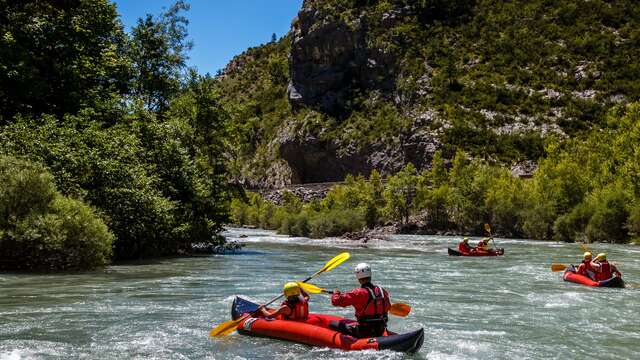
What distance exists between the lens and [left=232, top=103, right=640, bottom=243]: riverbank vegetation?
41.1 m

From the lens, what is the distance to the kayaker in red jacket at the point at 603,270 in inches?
720

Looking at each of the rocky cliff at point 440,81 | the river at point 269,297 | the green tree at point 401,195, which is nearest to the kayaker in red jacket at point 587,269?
the river at point 269,297

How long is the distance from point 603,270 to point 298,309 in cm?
1146

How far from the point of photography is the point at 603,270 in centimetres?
1839

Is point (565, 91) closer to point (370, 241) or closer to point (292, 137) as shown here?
point (292, 137)

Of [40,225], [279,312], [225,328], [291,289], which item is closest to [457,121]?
[40,225]

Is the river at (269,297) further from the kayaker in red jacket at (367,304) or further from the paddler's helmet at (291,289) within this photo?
the paddler's helmet at (291,289)

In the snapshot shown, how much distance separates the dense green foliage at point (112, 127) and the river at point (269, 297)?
7.65 feet

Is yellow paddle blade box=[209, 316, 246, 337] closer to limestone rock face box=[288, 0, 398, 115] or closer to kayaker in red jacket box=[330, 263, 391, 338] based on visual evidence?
kayaker in red jacket box=[330, 263, 391, 338]

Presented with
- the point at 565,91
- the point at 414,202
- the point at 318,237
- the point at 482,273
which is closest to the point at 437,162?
the point at 414,202

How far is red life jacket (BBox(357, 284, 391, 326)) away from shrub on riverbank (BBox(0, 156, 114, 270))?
38.5ft

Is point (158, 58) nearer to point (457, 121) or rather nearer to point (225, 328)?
point (225, 328)

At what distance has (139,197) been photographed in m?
23.2

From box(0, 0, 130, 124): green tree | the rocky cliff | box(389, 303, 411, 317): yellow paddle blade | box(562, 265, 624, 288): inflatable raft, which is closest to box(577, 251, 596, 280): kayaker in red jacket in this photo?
box(562, 265, 624, 288): inflatable raft
